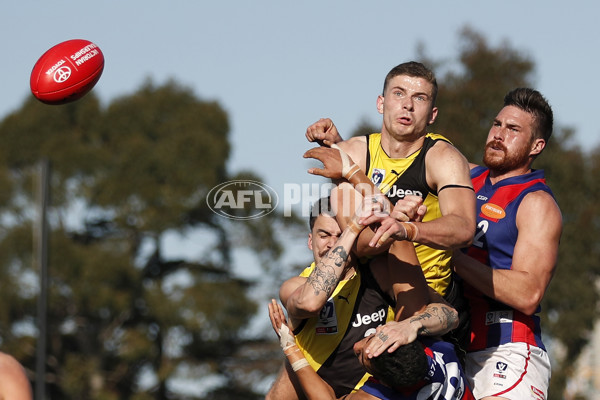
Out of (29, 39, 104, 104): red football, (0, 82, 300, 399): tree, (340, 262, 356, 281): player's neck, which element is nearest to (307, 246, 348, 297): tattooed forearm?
(340, 262, 356, 281): player's neck

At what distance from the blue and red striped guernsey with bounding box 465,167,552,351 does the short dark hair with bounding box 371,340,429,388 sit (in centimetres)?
150

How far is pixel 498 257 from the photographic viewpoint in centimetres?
755

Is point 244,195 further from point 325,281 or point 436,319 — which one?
point 436,319

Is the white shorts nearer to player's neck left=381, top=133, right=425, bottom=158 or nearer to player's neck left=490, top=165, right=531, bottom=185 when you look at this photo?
player's neck left=490, top=165, right=531, bottom=185

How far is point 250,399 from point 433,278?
26.8m

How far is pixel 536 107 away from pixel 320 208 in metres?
1.84

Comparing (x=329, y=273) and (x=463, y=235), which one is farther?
(x=329, y=273)

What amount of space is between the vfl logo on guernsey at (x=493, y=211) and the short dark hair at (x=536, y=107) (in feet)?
2.10

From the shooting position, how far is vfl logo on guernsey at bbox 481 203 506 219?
755 centimetres

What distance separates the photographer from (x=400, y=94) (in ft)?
23.6

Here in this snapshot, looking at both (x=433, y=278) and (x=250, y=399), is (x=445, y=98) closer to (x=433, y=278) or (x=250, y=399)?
(x=250, y=399)

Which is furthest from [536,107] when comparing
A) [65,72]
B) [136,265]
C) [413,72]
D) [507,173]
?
[136,265]

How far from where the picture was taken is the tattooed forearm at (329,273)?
677cm

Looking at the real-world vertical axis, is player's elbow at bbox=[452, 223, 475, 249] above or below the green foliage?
above
